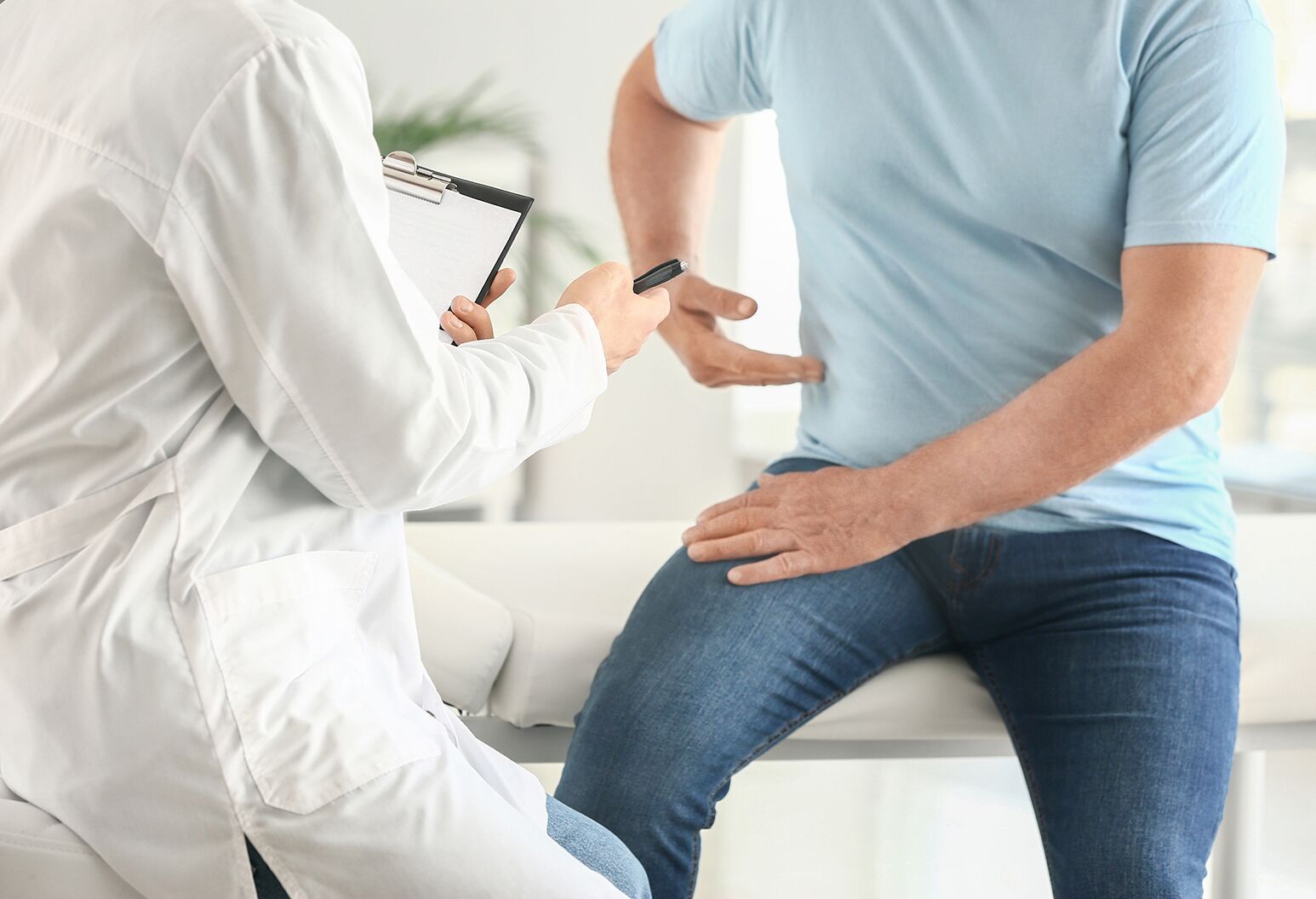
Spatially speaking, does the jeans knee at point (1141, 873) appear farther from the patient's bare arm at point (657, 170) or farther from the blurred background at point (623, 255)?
the blurred background at point (623, 255)

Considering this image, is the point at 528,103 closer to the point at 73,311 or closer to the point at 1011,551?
the point at 1011,551

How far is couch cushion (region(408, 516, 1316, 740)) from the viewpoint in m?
1.06

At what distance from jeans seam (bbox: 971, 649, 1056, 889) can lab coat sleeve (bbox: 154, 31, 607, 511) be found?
0.59m

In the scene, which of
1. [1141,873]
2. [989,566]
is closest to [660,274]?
[989,566]

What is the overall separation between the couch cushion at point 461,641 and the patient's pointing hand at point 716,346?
31cm

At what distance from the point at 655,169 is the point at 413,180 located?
631 millimetres

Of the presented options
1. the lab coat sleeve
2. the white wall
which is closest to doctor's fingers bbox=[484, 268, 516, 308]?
the lab coat sleeve

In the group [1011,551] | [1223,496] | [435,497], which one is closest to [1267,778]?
[1223,496]

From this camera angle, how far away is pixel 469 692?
1.10 m

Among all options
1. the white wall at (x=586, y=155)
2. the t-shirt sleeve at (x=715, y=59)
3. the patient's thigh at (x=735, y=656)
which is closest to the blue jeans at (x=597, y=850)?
the patient's thigh at (x=735, y=656)

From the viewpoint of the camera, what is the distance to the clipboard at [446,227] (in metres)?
0.78

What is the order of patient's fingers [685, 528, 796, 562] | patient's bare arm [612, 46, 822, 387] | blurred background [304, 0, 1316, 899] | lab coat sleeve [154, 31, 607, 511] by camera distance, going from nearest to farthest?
lab coat sleeve [154, 31, 607, 511] → patient's fingers [685, 528, 796, 562] → patient's bare arm [612, 46, 822, 387] → blurred background [304, 0, 1316, 899]

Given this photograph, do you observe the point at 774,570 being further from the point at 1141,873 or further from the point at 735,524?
the point at 1141,873

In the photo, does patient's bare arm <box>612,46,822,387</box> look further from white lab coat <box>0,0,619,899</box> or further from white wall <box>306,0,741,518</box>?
white wall <box>306,0,741,518</box>
